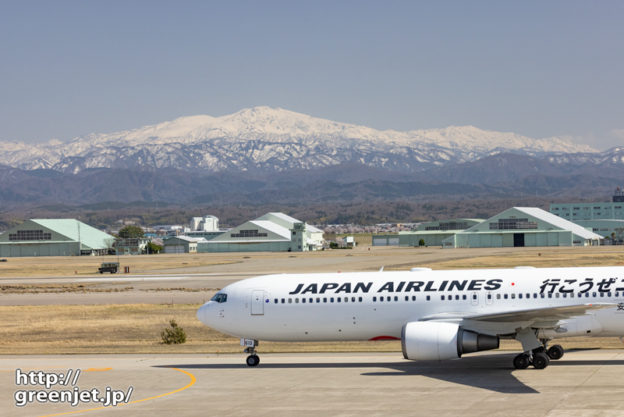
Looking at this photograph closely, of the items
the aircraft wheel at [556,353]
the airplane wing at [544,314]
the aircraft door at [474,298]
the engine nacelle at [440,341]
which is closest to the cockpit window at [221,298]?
the engine nacelle at [440,341]

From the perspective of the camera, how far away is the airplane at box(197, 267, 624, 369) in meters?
31.9

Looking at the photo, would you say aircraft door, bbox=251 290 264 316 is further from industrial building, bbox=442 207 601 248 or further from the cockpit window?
industrial building, bbox=442 207 601 248

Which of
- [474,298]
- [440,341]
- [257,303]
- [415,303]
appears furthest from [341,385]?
[474,298]

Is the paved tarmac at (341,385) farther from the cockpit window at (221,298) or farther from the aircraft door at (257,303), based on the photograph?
the cockpit window at (221,298)

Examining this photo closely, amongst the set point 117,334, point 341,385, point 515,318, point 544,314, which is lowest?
point 341,385

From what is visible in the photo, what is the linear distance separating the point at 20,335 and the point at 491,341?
105 ft

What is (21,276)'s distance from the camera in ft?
364

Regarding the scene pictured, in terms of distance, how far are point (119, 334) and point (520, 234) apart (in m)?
152

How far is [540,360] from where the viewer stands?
105 feet

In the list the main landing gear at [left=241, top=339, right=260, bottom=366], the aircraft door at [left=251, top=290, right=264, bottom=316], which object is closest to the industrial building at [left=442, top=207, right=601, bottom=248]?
the main landing gear at [left=241, top=339, right=260, bottom=366]

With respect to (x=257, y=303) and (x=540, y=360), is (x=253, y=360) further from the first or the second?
(x=540, y=360)

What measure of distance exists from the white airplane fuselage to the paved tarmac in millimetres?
1713

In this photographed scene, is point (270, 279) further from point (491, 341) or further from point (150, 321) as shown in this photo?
point (150, 321)

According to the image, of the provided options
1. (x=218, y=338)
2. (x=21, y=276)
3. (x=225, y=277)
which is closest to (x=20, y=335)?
(x=218, y=338)
